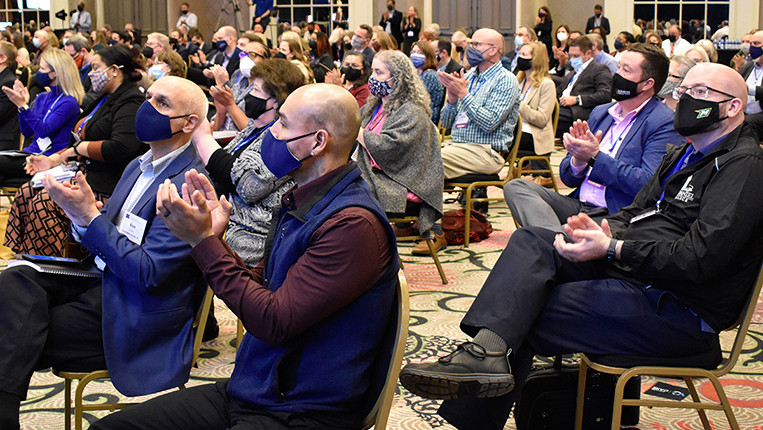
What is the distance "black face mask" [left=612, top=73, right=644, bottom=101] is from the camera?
3695mm

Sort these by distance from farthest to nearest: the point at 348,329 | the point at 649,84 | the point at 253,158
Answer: the point at 649,84, the point at 253,158, the point at 348,329

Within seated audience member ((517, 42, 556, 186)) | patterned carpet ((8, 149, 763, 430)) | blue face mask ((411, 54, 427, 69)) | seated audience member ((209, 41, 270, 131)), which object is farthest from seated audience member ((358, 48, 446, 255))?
blue face mask ((411, 54, 427, 69))

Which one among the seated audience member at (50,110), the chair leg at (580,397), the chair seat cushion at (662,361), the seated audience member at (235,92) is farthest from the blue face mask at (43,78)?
the chair seat cushion at (662,361)

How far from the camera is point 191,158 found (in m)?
2.68

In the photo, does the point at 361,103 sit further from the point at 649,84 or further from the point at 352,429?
the point at 352,429

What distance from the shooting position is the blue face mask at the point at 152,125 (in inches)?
107

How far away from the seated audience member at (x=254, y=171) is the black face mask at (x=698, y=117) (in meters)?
1.56

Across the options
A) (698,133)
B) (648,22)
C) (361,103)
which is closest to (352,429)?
(698,133)

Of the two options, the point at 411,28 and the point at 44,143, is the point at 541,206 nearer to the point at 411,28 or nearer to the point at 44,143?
the point at 44,143

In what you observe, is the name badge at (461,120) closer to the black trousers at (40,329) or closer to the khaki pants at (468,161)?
the khaki pants at (468,161)

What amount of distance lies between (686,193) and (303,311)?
4.43 ft

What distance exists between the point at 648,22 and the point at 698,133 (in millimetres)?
16695

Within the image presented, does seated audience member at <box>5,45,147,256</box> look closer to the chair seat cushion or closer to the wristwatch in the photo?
the wristwatch

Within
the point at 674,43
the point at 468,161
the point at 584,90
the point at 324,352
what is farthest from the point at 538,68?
the point at 674,43
